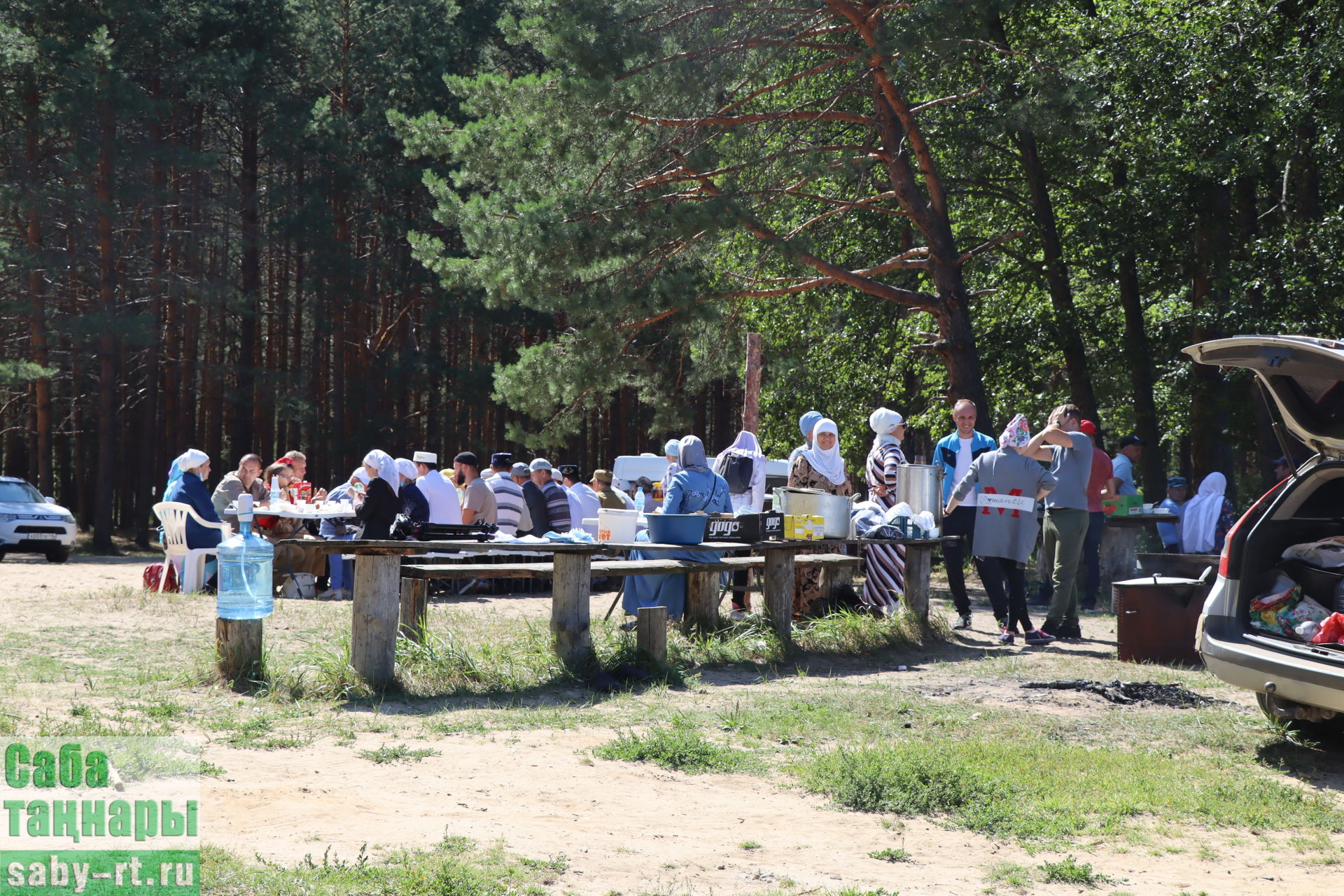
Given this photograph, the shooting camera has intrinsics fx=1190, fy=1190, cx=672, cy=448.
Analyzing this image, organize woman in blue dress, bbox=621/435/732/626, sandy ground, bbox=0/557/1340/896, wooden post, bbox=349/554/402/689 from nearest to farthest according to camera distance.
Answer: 1. sandy ground, bbox=0/557/1340/896
2. wooden post, bbox=349/554/402/689
3. woman in blue dress, bbox=621/435/732/626

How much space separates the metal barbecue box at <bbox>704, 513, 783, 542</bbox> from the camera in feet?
27.7

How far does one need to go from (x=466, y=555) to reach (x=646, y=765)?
13.8 feet

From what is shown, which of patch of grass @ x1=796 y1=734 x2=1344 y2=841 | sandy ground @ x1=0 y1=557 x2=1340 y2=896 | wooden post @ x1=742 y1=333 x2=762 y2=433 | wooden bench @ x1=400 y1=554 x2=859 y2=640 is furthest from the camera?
wooden post @ x1=742 y1=333 x2=762 y2=433

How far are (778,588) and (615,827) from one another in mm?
4482

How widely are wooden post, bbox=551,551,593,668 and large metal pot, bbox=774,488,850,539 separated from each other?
2407 mm

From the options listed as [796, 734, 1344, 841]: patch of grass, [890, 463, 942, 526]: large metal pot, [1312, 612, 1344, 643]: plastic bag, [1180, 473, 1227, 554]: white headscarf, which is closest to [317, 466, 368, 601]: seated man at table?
[890, 463, 942, 526]: large metal pot

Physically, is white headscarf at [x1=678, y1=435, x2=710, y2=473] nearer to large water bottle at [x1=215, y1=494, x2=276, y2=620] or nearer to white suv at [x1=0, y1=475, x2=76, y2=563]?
large water bottle at [x1=215, y1=494, x2=276, y2=620]

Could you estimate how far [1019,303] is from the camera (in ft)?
69.4

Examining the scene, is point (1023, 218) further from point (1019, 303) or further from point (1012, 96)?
point (1012, 96)

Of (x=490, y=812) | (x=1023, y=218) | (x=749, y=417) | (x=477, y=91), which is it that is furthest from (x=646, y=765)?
(x=1023, y=218)

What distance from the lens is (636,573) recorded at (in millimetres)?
8109

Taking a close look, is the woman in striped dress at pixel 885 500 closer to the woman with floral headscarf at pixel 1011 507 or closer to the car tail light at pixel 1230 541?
the woman with floral headscarf at pixel 1011 507

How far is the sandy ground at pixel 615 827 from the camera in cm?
394

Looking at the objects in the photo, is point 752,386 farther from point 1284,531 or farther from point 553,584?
point 1284,531
